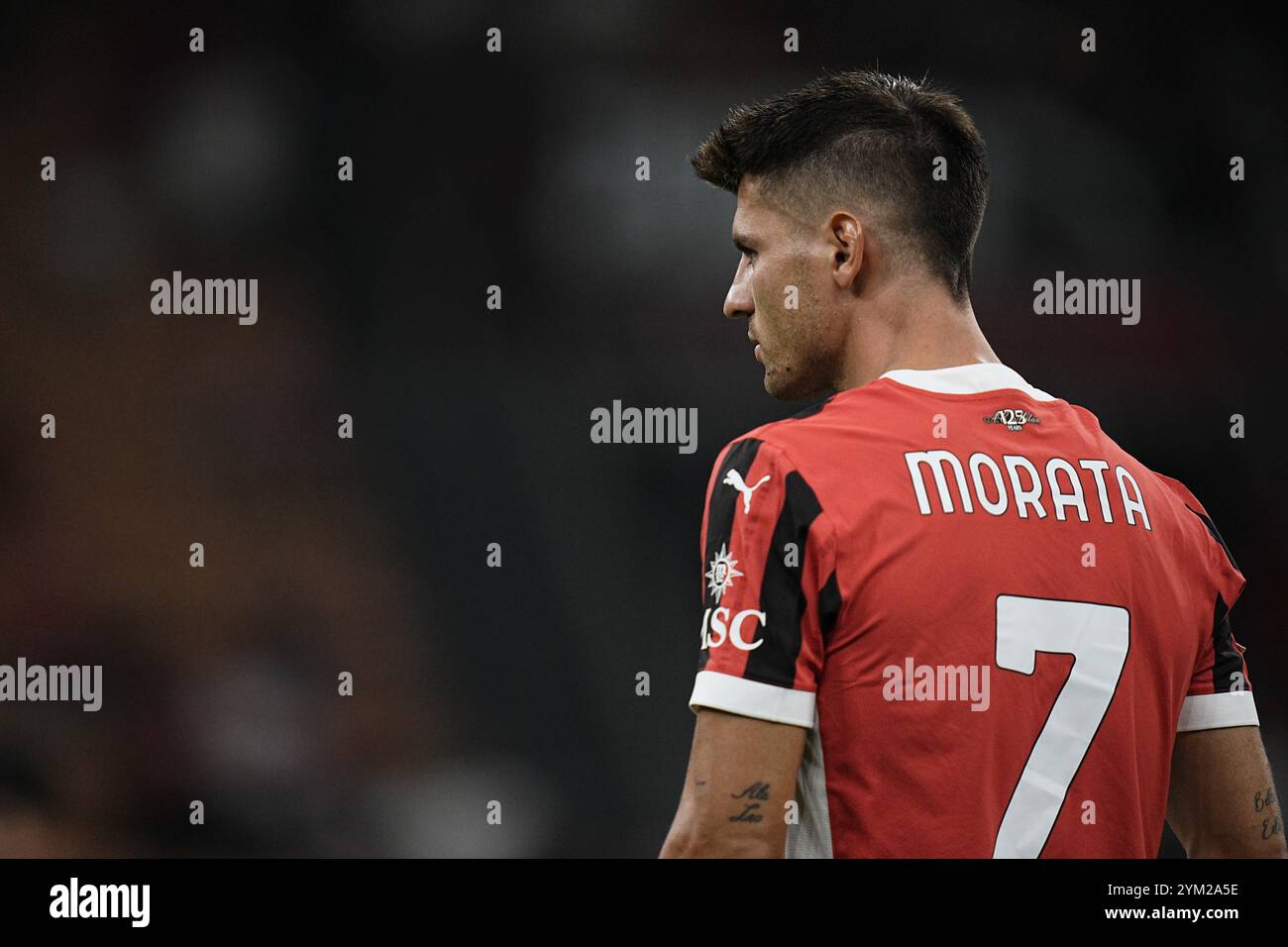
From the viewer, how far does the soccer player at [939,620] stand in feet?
4.10

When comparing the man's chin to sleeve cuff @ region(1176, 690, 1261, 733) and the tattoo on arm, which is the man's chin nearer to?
sleeve cuff @ region(1176, 690, 1261, 733)

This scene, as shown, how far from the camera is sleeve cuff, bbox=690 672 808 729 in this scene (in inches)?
49.3

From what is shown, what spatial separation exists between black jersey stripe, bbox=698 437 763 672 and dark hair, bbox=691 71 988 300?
1.29ft

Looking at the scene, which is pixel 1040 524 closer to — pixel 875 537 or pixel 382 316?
pixel 875 537

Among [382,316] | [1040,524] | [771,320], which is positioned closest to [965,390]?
[1040,524]

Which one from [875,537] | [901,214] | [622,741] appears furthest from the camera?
[622,741]

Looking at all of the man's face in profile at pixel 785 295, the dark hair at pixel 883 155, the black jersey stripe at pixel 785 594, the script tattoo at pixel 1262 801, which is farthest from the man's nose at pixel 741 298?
the script tattoo at pixel 1262 801

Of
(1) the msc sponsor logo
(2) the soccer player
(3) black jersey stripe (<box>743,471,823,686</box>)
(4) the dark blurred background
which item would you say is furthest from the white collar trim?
(4) the dark blurred background

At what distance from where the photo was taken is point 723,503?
1.33m

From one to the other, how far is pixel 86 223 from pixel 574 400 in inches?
73.6

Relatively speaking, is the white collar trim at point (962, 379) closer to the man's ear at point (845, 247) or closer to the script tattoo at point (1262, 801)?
the man's ear at point (845, 247)

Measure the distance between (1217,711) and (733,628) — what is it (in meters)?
0.67

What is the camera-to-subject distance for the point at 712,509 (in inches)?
53.4

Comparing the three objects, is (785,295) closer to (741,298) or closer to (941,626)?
(741,298)
